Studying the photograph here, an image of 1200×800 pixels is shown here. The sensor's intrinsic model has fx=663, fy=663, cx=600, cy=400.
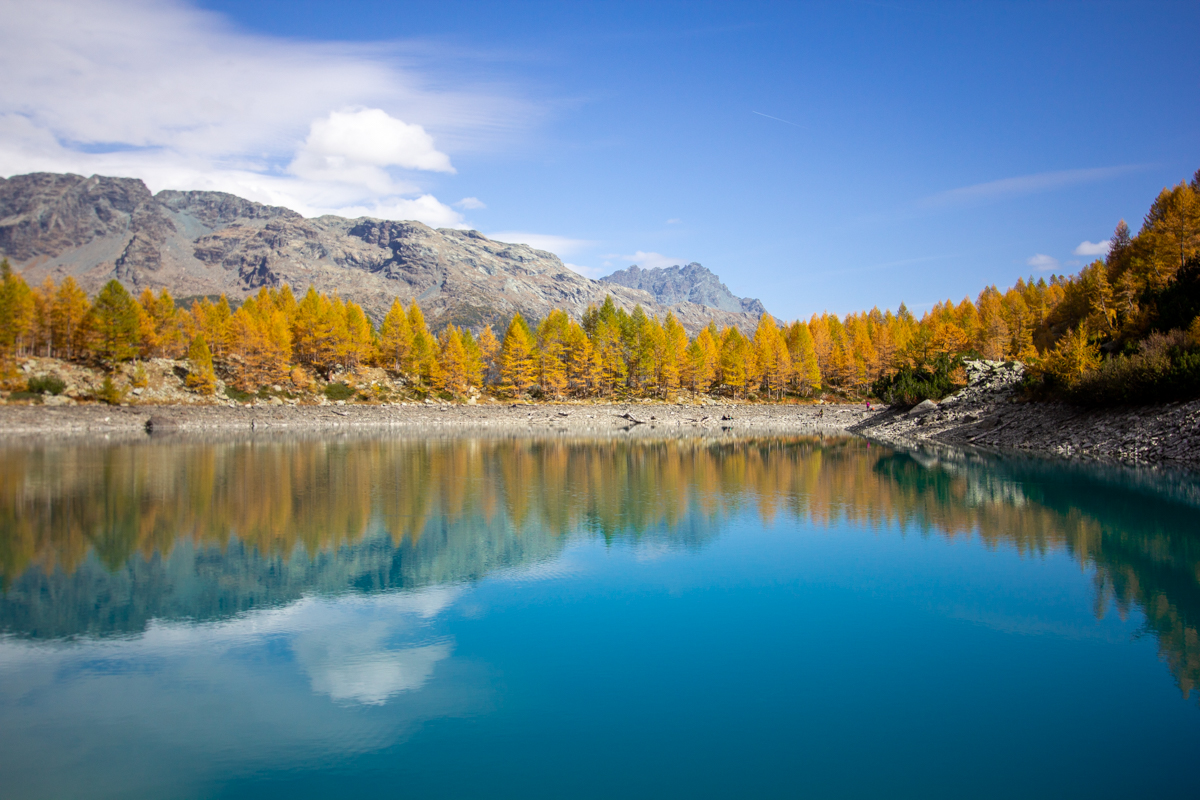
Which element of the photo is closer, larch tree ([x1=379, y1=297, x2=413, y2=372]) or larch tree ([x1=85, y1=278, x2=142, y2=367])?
larch tree ([x1=85, y1=278, x2=142, y2=367])

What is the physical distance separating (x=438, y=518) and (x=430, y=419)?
55277mm

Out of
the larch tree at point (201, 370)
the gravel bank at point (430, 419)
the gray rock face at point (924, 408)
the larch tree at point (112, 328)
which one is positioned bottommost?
the gravel bank at point (430, 419)

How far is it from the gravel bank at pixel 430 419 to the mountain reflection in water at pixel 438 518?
21.9 meters

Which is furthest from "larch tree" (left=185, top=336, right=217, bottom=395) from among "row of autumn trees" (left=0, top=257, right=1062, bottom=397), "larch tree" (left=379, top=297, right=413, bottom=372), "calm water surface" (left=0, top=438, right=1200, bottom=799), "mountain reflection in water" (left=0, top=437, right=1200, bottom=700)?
"calm water surface" (left=0, top=438, right=1200, bottom=799)

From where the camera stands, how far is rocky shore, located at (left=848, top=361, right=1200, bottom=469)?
33.8 metres

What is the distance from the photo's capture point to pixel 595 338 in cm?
9562

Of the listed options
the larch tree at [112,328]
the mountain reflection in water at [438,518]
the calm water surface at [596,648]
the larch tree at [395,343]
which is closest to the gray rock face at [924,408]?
the mountain reflection in water at [438,518]

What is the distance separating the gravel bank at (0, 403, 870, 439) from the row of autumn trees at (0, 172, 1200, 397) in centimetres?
863

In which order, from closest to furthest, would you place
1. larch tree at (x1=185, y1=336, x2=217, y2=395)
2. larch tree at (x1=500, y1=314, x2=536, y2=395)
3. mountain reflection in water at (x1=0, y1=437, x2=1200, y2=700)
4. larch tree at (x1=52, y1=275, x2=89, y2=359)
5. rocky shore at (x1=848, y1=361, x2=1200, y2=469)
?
mountain reflection in water at (x1=0, y1=437, x2=1200, y2=700) → rocky shore at (x1=848, y1=361, x2=1200, y2=469) → larch tree at (x1=52, y1=275, x2=89, y2=359) → larch tree at (x1=185, y1=336, x2=217, y2=395) → larch tree at (x1=500, y1=314, x2=536, y2=395)

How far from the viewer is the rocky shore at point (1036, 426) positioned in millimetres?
33844

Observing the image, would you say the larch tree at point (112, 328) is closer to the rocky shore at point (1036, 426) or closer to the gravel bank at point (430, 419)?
the gravel bank at point (430, 419)

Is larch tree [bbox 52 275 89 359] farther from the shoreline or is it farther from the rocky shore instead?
the rocky shore

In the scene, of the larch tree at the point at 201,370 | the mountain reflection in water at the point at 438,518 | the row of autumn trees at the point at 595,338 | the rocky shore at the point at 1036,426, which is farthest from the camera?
the larch tree at the point at 201,370

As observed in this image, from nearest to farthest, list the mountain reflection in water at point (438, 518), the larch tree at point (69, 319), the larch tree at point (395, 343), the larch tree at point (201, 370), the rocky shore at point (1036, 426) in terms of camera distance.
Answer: the mountain reflection in water at point (438, 518) < the rocky shore at point (1036, 426) < the larch tree at point (69, 319) < the larch tree at point (201, 370) < the larch tree at point (395, 343)
